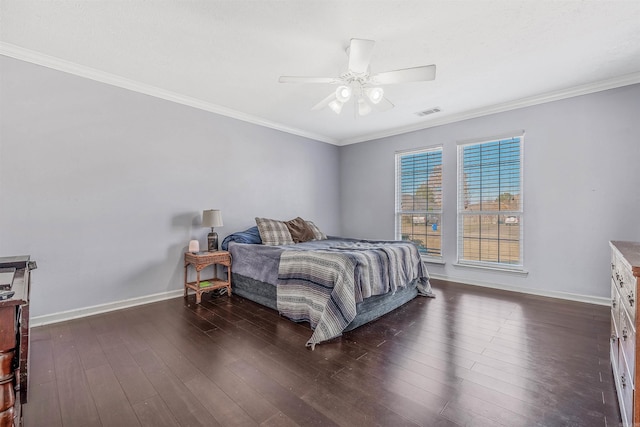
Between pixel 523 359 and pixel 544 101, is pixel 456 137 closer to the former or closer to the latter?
pixel 544 101

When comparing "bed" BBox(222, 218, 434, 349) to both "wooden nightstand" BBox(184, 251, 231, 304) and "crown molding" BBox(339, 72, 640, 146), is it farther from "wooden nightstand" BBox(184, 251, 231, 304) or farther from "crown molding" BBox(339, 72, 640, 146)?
"crown molding" BBox(339, 72, 640, 146)

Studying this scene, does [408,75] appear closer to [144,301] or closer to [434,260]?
[434,260]

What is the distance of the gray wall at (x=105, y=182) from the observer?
2.74 meters

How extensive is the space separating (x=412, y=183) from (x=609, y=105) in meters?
2.58

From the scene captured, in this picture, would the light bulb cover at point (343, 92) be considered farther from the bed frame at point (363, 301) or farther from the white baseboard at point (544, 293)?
the white baseboard at point (544, 293)

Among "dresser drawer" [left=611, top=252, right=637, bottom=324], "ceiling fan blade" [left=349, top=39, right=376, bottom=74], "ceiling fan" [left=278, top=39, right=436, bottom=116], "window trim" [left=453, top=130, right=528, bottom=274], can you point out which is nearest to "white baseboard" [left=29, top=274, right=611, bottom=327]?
"window trim" [left=453, top=130, right=528, bottom=274]

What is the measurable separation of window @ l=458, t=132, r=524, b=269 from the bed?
1.21m

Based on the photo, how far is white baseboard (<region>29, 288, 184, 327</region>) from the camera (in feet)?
9.18

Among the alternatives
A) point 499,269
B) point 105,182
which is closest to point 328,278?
point 105,182

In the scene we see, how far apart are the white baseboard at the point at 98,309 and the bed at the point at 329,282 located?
0.86 m

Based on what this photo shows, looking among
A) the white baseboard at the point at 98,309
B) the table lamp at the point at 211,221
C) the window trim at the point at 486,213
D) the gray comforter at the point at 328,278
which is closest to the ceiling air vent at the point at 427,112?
the window trim at the point at 486,213

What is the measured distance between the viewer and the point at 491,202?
13.8ft

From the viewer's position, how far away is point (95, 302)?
3104 millimetres

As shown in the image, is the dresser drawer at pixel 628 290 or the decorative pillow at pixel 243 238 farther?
the decorative pillow at pixel 243 238
